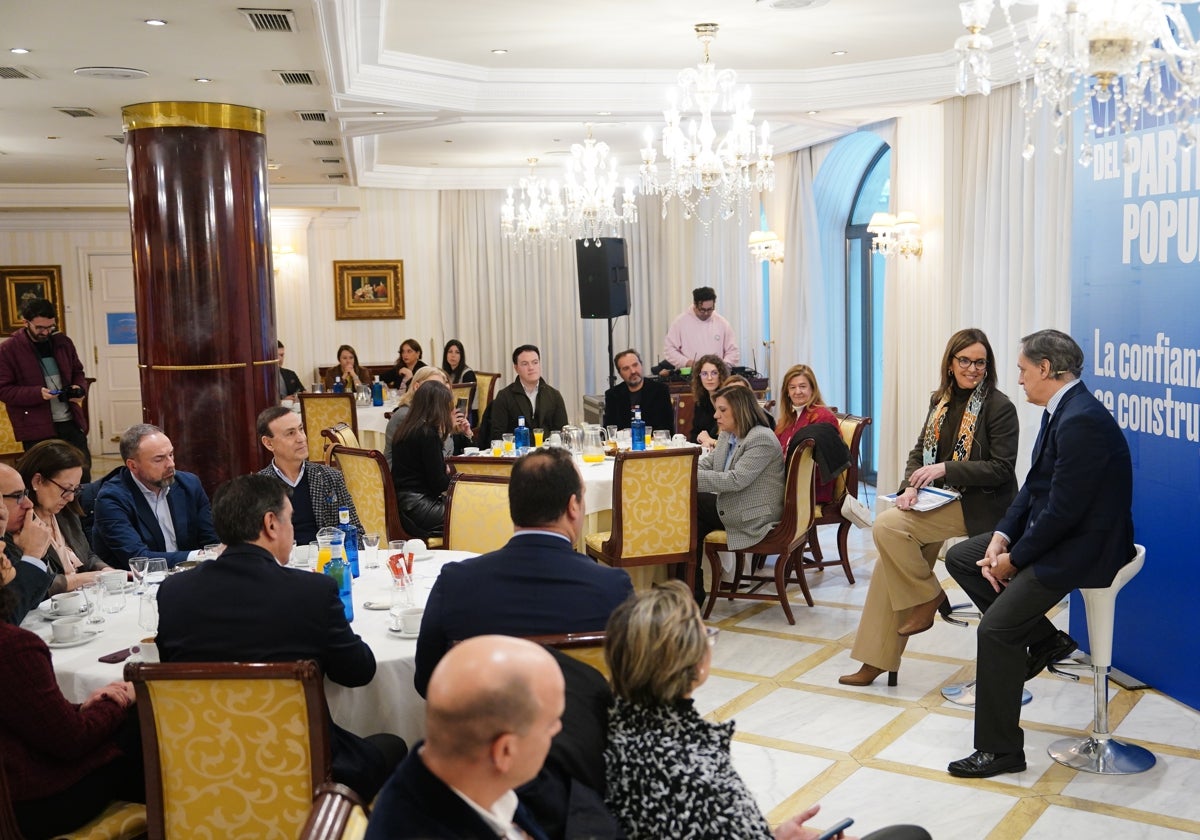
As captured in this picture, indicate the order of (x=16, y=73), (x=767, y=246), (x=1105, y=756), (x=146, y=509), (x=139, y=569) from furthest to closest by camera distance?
(x=767, y=246)
(x=16, y=73)
(x=146, y=509)
(x=1105, y=756)
(x=139, y=569)

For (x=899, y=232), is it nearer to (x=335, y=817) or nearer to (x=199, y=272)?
(x=199, y=272)

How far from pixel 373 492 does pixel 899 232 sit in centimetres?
475

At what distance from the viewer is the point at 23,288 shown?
13.3 m

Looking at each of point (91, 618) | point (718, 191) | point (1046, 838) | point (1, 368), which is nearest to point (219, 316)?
point (1, 368)

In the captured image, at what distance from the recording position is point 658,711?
215 cm

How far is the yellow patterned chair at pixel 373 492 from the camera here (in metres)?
5.73

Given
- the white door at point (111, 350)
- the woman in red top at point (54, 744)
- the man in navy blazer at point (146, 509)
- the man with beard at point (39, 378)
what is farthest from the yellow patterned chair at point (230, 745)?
the white door at point (111, 350)

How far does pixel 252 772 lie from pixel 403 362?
9182 mm

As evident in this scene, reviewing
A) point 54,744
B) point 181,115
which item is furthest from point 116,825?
point 181,115

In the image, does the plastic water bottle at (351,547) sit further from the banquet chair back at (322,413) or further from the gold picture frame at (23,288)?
the gold picture frame at (23,288)

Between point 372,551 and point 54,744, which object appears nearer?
point 54,744

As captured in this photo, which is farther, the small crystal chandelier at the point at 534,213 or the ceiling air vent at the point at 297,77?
the small crystal chandelier at the point at 534,213

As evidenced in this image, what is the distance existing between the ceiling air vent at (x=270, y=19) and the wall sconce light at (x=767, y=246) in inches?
247

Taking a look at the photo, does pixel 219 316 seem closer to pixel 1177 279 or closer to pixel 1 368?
pixel 1 368
